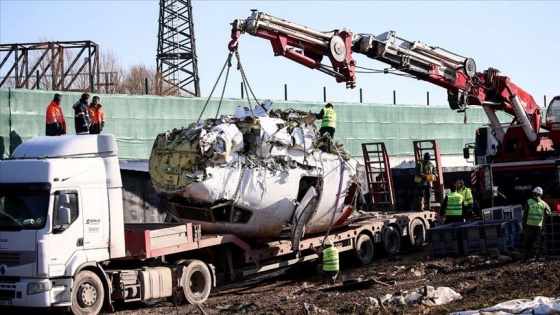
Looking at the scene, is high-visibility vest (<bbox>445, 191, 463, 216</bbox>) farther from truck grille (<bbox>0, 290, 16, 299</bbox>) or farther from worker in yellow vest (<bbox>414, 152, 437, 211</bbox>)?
truck grille (<bbox>0, 290, 16, 299</bbox>)

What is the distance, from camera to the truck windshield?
14.3 meters

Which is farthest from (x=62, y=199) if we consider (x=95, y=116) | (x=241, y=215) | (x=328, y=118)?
(x=328, y=118)

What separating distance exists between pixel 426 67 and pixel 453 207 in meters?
3.81

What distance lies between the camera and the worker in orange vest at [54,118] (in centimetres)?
2062

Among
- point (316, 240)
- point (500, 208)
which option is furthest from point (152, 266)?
point (500, 208)

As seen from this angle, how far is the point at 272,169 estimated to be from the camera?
59.8ft

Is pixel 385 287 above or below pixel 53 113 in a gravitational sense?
below

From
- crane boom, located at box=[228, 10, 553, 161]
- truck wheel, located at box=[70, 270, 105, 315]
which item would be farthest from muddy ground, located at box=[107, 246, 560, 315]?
crane boom, located at box=[228, 10, 553, 161]

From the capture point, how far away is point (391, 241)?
73.9 feet

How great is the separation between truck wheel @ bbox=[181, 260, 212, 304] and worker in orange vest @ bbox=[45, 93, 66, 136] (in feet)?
20.1

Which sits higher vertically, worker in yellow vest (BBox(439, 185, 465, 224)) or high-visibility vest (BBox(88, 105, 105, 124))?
high-visibility vest (BBox(88, 105, 105, 124))

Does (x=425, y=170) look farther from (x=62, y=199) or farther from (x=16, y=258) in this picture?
(x=16, y=258)

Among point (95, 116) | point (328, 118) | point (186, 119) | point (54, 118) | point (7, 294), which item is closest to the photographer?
point (7, 294)

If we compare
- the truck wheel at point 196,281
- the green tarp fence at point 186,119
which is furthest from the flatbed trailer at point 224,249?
the green tarp fence at point 186,119
